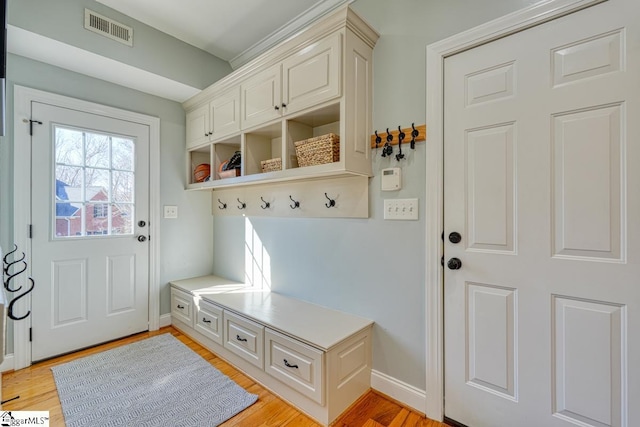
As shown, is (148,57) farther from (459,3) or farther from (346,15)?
(459,3)

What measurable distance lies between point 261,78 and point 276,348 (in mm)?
1861

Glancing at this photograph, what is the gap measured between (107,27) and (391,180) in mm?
2371

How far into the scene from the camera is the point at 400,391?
1725mm

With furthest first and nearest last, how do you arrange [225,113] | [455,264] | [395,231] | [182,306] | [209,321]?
[182,306], [225,113], [209,321], [395,231], [455,264]

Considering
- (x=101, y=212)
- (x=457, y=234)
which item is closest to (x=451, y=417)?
(x=457, y=234)

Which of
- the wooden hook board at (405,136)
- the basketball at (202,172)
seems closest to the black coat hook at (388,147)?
the wooden hook board at (405,136)

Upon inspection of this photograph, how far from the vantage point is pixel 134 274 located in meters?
2.67

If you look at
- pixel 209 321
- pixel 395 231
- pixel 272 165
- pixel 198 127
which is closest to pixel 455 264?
pixel 395 231

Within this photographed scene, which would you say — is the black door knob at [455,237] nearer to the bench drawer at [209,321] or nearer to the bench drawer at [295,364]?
the bench drawer at [295,364]

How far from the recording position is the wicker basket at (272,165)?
2.07 meters

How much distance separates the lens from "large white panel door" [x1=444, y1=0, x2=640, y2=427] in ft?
3.79

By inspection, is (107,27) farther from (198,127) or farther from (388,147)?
(388,147)

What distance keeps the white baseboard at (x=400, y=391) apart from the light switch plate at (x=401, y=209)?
1.00 m

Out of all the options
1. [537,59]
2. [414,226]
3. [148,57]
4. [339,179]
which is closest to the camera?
[537,59]
